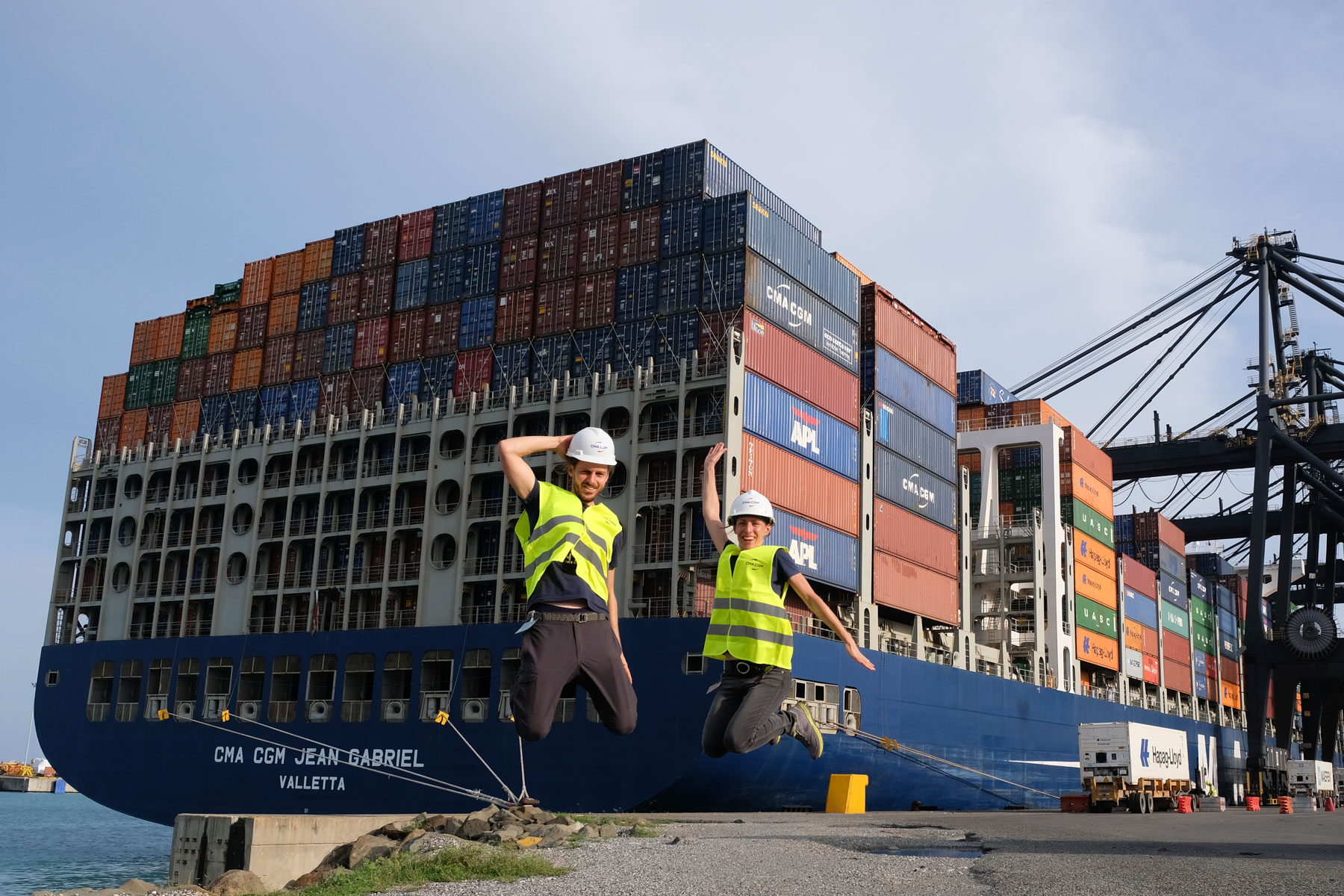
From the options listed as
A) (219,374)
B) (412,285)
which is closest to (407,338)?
(412,285)

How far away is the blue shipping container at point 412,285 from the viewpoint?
44.8 m

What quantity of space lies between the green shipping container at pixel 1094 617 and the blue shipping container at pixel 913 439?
13.7 m

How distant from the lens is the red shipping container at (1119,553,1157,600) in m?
65.7

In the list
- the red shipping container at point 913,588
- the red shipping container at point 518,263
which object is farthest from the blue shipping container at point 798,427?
the red shipping container at point 518,263

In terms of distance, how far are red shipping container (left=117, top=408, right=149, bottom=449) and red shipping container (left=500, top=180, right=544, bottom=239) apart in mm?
18535

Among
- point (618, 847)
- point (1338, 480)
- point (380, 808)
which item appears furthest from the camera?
point (1338, 480)

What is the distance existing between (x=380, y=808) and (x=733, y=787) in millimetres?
11463

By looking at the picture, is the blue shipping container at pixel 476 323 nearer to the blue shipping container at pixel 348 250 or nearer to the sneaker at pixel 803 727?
the blue shipping container at pixel 348 250

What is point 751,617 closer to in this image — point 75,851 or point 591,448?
point 591,448

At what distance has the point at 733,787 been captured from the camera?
33438mm

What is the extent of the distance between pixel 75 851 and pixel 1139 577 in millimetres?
53815

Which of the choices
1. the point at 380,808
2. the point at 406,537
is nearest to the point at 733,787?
the point at 380,808

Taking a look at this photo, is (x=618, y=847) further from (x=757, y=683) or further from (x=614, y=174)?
(x=614, y=174)

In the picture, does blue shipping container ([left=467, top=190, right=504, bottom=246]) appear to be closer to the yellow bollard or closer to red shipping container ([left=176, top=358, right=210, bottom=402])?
red shipping container ([left=176, top=358, right=210, bottom=402])
